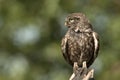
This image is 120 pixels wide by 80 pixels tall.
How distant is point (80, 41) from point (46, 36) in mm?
5514

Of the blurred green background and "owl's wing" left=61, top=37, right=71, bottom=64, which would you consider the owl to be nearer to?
"owl's wing" left=61, top=37, right=71, bottom=64

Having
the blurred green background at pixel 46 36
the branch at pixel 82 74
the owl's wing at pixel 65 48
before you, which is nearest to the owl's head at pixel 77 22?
the owl's wing at pixel 65 48

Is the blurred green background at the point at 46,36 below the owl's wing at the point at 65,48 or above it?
below

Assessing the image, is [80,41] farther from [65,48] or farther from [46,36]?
[46,36]

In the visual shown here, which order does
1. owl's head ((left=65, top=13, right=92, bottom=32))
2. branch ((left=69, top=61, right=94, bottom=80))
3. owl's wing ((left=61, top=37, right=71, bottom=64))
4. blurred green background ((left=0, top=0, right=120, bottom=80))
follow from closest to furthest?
branch ((left=69, top=61, right=94, bottom=80)) < owl's head ((left=65, top=13, right=92, bottom=32)) < owl's wing ((left=61, top=37, right=71, bottom=64)) < blurred green background ((left=0, top=0, right=120, bottom=80))

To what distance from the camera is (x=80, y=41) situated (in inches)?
229

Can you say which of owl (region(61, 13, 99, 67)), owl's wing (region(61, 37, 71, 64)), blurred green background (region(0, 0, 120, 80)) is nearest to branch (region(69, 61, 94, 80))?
owl (region(61, 13, 99, 67))

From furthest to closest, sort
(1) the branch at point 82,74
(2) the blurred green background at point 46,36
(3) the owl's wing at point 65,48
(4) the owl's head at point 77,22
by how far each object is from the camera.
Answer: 1. (2) the blurred green background at point 46,36
2. (3) the owl's wing at point 65,48
3. (4) the owl's head at point 77,22
4. (1) the branch at point 82,74

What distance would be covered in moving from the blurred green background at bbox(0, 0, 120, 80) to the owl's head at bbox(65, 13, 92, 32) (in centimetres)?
406

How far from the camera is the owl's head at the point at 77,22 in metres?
5.68

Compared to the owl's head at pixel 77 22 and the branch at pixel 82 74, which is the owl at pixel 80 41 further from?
the branch at pixel 82 74

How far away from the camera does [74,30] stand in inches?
226

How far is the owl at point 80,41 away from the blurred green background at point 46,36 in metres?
3.88

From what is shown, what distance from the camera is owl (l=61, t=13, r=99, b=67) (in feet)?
18.7
